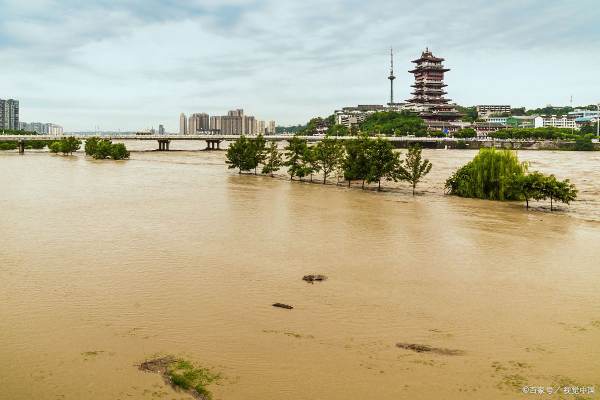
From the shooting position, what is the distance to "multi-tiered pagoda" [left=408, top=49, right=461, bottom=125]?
456 ft

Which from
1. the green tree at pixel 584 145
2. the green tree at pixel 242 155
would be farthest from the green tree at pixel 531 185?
the green tree at pixel 584 145

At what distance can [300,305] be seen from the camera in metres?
12.1

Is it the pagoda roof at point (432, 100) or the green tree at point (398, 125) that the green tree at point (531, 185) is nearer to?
the green tree at point (398, 125)

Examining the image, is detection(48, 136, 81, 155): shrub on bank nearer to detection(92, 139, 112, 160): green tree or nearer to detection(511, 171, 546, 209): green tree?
detection(92, 139, 112, 160): green tree

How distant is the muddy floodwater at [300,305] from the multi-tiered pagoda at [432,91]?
11859 centimetres

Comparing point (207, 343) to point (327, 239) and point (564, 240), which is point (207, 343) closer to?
point (327, 239)

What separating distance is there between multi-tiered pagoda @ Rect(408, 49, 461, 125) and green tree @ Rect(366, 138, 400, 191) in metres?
104

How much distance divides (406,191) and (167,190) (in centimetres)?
1866

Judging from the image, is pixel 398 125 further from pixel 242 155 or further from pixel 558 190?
pixel 558 190

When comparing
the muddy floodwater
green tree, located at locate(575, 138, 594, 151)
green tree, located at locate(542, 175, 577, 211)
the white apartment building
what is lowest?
the muddy floodwater

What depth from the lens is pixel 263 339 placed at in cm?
1013

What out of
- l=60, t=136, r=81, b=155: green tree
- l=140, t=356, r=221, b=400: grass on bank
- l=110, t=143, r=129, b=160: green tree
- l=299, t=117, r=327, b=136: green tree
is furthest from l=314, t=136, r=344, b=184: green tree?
l=299, t=117, r=327, b=136: green tree

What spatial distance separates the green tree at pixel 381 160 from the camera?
1526 inches

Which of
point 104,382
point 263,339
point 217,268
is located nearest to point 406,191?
point 217,268
